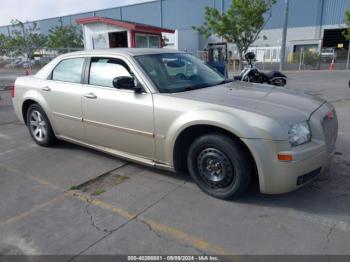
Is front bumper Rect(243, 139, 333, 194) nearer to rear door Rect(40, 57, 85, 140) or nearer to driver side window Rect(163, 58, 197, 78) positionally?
driver side window Rect(163, 58, 197, 78)

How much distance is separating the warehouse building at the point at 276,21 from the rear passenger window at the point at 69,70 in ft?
104

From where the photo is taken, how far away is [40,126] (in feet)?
Answer: 17.2

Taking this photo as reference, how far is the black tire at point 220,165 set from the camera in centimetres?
313

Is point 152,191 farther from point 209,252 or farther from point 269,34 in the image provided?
point 269,34

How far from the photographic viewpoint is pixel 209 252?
2578 mm

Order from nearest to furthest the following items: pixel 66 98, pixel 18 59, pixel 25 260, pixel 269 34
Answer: pixel 25 260
pixel 66 98
pixel 18 59
pixel 269 34

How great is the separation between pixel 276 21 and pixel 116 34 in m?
34.6

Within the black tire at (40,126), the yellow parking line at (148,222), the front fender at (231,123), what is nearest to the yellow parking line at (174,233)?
the yellow parking line at (148,222)

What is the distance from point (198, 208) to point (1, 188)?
2.47 metres

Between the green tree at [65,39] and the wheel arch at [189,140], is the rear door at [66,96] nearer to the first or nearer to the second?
the wheel arch at [189,140]

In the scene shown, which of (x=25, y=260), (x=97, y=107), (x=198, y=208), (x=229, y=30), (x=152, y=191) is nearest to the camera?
(x=25, y=260)

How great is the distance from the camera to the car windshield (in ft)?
12.5

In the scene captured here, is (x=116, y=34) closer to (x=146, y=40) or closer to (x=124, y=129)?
(x=146, y=40)

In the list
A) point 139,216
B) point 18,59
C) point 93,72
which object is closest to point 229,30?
point 93,72
